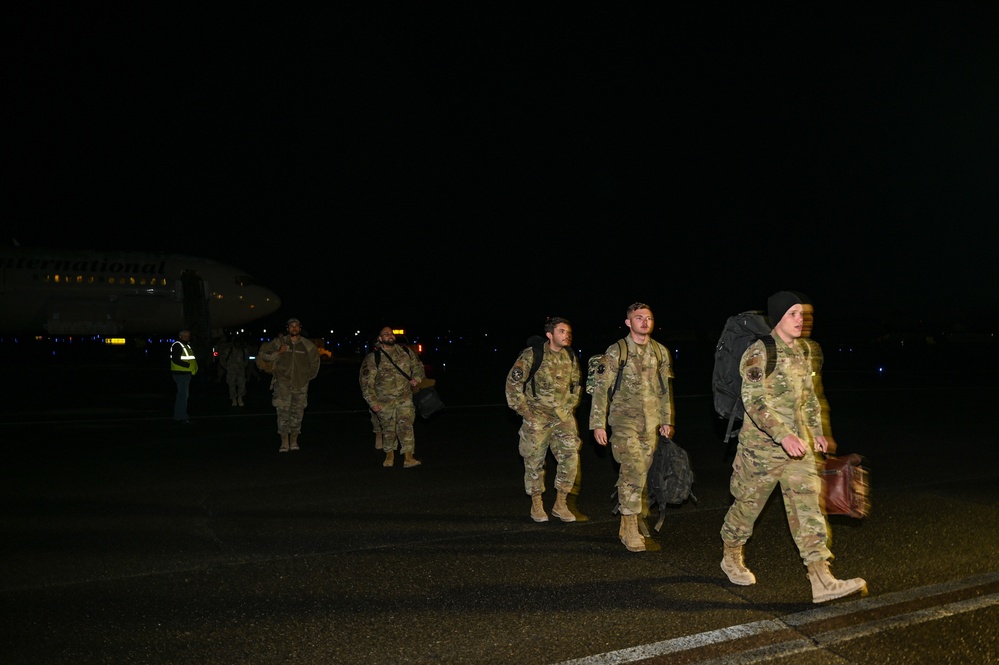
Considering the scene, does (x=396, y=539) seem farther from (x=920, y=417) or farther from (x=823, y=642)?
(x=920, y=417)

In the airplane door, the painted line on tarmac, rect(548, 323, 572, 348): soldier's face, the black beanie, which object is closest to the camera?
the painted line on tarmac

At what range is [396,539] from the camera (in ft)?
20.1

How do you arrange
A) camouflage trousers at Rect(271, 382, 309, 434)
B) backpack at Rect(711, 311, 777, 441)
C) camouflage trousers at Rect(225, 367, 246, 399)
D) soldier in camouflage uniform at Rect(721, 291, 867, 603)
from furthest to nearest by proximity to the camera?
camouflage trousers at Rect(225, 367, 246, 399), camouflage trousers at Rect(271, 382, 309, 434), backpack at Rect(711, 311, 777, 441), soldier in camouflage uniform at Rect(721, 291, 867, 603)

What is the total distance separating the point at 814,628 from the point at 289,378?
25.3 ft

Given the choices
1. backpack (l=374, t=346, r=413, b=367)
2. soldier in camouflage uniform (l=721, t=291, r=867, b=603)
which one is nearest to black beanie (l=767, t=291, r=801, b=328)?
soldier in camouflage uniform (l=721, t=291, r=867, b=603)

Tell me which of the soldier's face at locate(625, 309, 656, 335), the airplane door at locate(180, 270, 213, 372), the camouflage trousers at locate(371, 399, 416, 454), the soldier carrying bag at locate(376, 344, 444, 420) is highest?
the airplane door at locate(180, 270, 213, 372)

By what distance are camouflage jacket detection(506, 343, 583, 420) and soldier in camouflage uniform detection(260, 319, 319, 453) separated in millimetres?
4517

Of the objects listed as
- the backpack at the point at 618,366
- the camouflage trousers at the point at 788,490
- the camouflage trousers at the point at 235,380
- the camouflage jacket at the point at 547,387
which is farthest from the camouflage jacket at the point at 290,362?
the camouflage trousers at the point at 788,490

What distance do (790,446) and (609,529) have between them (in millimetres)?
2311

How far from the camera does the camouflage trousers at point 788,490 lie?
15.3 feet

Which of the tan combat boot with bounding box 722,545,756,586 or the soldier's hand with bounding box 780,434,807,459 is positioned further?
the tan combat boot with bounding box 722,545,756,586

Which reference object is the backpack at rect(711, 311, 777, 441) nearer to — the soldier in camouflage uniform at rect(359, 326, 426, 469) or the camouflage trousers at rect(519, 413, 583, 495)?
the camouflage trousers at rect(519, 413, 583, 495)

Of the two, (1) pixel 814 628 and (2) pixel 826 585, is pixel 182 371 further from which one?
(1) pixel 814 628

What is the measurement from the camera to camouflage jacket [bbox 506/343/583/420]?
6609mm
